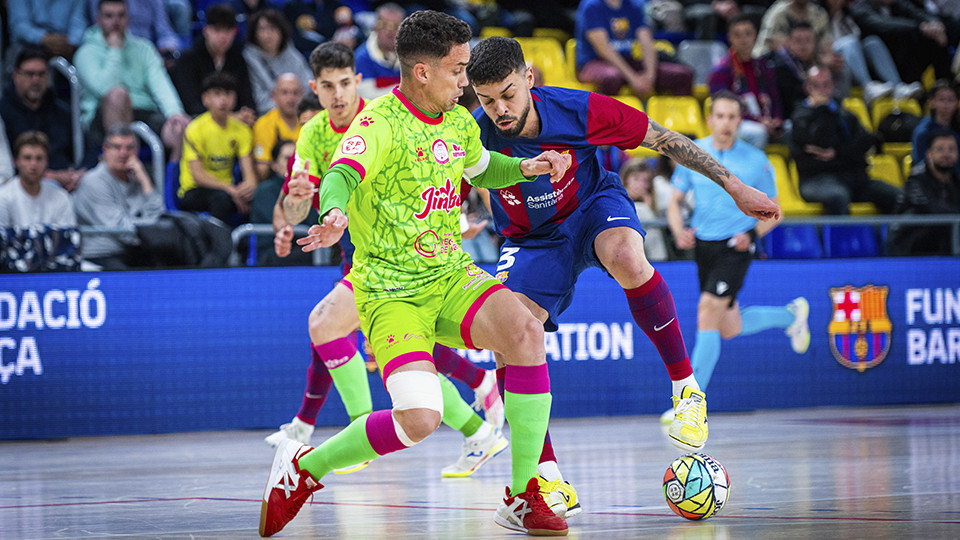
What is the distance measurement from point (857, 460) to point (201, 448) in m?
4.54

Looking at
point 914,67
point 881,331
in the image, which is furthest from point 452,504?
point 914,67

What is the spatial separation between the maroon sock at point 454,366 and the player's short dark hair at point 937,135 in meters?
7.36

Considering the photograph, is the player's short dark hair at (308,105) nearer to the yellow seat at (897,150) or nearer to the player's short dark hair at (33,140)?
the player's short dark hair at (33,140)

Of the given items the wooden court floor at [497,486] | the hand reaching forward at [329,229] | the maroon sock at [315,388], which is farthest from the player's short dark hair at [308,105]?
the hand reaching forward at [329,229]

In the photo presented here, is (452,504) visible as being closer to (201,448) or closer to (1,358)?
(201,448)

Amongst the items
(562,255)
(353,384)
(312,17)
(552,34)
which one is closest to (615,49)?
(552,34)

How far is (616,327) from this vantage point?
33.4 feet

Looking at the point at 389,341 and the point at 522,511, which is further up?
the point at 389,341

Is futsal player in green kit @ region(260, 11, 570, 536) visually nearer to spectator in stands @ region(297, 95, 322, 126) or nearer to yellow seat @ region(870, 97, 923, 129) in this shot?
spectator in stands @ region(297, 95, 322, 126)

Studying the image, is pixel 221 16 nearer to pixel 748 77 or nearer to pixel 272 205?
pixel 272 205

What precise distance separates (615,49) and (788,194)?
2511mm

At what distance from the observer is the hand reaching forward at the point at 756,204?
15.9ft

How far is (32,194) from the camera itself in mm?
9812

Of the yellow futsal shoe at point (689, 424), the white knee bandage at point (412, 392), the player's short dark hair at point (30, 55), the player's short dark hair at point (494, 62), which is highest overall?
the player's short dark hair at point (30, 55)
